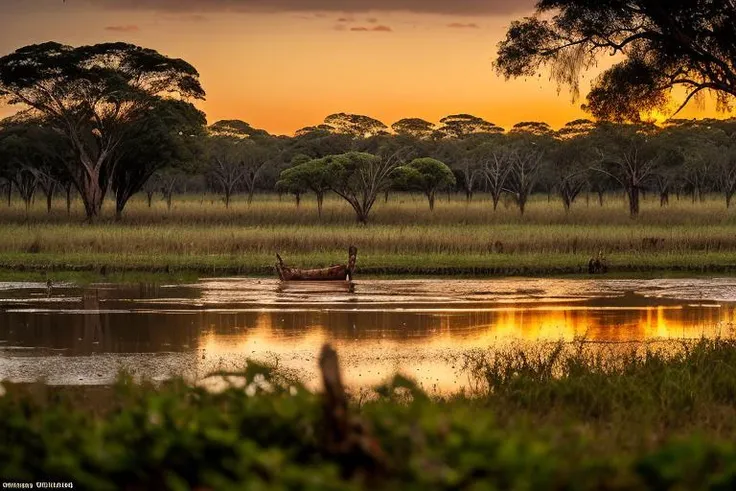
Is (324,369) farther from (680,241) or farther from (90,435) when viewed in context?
(680,241)

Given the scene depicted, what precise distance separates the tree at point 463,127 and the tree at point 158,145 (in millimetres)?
66195

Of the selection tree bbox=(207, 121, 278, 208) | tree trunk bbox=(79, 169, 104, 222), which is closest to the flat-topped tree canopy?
tree bbox=(207, 121, 278, 208)

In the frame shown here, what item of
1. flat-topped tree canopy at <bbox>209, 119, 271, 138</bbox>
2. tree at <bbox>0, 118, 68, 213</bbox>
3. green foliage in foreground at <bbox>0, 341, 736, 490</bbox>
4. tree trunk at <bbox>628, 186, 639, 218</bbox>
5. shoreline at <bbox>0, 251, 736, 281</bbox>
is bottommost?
shoreline at <bbox>0, 251, 736, 281</bbox>

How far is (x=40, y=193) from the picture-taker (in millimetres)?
113125

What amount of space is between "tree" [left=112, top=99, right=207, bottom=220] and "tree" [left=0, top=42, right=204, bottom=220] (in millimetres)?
661

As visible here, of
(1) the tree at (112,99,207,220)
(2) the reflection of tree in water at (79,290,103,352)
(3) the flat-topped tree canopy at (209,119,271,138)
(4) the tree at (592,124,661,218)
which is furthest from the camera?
(3) the flat-topped tree canopy at (209,119,271,138)

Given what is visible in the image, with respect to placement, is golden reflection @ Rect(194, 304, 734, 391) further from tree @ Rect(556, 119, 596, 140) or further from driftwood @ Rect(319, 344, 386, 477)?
tree @ Rect(556, 119, 596, 140)

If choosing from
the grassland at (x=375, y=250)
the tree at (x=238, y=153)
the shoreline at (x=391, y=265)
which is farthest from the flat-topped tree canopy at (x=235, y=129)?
the shoreline at (x=391, y=265)

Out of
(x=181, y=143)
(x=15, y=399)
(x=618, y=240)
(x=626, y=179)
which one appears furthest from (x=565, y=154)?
(x=15, y=399)

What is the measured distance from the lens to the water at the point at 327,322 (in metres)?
15.6

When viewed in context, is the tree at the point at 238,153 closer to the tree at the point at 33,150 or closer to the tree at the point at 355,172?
the tree at the point at 33,150

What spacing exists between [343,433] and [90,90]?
5533 centimetres

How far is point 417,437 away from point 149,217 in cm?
5502

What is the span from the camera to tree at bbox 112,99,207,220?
200 feet
